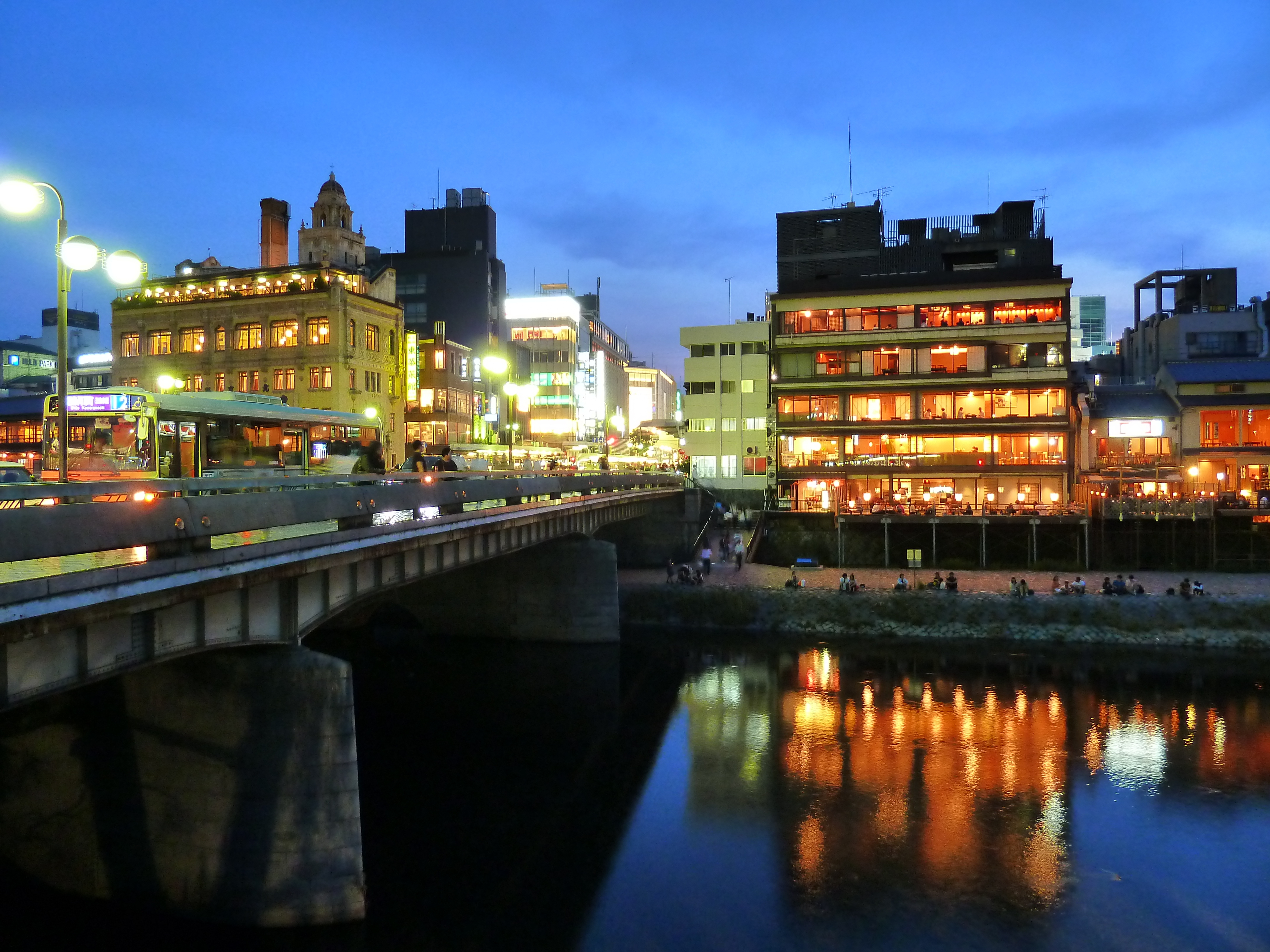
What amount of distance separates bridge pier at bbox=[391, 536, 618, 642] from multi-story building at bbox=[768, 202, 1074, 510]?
2260cm

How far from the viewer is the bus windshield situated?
23.5 m

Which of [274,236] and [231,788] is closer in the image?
[231,788]

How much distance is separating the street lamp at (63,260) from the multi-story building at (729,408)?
6906 centimetres

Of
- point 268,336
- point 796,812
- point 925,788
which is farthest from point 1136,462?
point 268,336

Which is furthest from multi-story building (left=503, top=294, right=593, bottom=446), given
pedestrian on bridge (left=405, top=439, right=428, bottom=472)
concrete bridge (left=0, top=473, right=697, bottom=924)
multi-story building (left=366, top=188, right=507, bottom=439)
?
concrete bridge (left=0, top=473, right=697, bottom=924)

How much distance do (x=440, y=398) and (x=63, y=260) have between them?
227 feet

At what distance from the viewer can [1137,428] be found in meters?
66.1

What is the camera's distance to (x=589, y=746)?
95.0ft

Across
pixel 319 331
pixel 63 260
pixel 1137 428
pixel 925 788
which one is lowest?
pixel 925 788

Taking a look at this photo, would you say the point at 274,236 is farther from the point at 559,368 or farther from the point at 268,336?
the point at 559,368

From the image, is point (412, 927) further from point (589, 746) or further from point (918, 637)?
point (918, 637)

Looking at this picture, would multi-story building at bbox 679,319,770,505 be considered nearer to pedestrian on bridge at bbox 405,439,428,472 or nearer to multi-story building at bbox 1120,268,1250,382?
multi-story building at bbox 1120,268,1250,382

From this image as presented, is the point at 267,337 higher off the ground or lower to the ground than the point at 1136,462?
higher

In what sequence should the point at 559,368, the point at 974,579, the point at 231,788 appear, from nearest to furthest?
the point at 231,788 → the point at 974,579 → the point at 559,368
